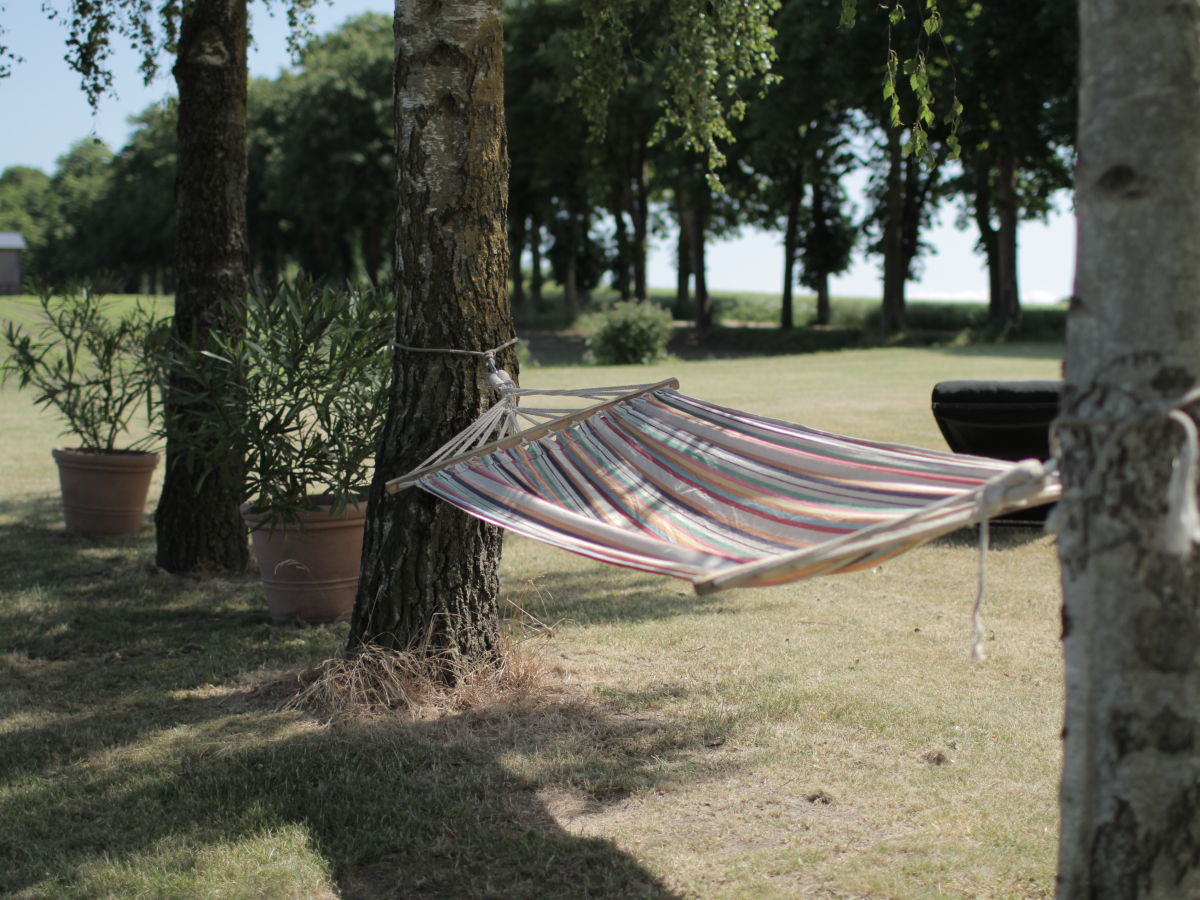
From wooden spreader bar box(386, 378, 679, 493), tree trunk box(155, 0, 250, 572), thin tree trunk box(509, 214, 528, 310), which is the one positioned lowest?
wooden spreader bar box(386, 378, 679, 493)

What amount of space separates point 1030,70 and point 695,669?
21420 millimetres

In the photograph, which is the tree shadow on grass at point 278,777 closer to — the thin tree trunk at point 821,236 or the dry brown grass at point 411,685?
the dry brown grass at point 411,685

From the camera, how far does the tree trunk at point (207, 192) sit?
5809 mm

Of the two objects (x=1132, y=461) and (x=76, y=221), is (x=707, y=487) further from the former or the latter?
(x=76, y=221)

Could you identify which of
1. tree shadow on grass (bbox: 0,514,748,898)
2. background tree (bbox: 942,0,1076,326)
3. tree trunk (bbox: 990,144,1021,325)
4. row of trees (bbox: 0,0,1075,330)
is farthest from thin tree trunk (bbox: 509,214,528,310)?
tree shadow on grass (bbox: 0,514,748,898)

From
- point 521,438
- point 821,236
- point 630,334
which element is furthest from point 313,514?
point 821,236

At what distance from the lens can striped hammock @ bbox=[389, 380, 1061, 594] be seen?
236cm

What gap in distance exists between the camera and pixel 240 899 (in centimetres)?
270

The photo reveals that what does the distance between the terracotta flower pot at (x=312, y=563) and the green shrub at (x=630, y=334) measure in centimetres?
1801

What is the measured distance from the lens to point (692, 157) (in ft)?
93.0

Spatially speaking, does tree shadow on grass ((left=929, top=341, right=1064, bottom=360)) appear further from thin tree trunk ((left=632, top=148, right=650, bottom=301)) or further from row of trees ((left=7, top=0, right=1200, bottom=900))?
row of trees ((left=7, top=0, right=1200, bottom=900))

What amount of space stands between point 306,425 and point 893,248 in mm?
21799

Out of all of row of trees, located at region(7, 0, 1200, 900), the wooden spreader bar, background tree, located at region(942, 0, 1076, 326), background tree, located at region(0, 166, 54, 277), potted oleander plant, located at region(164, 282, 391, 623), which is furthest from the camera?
background tree, located at region(0, 166, 54, 277)

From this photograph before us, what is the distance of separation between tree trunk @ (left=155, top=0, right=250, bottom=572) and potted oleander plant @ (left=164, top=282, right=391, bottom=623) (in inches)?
30.0
